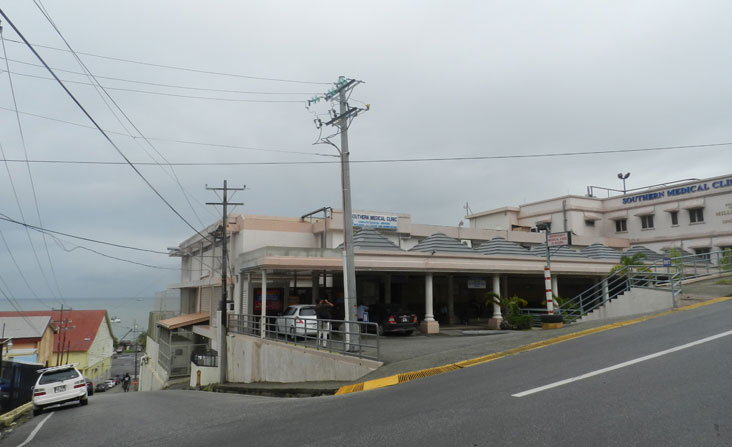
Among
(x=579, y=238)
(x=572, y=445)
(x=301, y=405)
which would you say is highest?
(x=579, y=238)

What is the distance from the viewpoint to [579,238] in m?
41.2

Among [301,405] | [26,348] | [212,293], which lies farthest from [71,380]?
[26,348]

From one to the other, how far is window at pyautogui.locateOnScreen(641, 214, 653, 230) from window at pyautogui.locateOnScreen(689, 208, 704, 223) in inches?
129

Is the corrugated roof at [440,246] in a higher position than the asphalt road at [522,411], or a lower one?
higher

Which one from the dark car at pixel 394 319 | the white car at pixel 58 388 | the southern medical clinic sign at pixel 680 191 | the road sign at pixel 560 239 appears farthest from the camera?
the southern medical clinic sign at pixel 680 191

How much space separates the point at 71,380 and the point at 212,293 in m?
17.5

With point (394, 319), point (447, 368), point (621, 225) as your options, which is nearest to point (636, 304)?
point (394, 319)

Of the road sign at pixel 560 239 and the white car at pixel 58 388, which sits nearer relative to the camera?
the white car at pixel 58 388

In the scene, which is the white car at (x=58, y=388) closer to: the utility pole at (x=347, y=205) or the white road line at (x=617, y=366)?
the utility pole at (x=347, y=205)

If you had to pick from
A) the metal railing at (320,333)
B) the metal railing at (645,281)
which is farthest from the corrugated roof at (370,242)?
the metal railing at (645,281)

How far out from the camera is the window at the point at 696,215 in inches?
1552

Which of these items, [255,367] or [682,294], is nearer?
[682,294]

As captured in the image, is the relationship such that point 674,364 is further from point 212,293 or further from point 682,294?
point 212,293

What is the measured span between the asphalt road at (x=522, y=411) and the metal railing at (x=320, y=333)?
3512 millimetres
